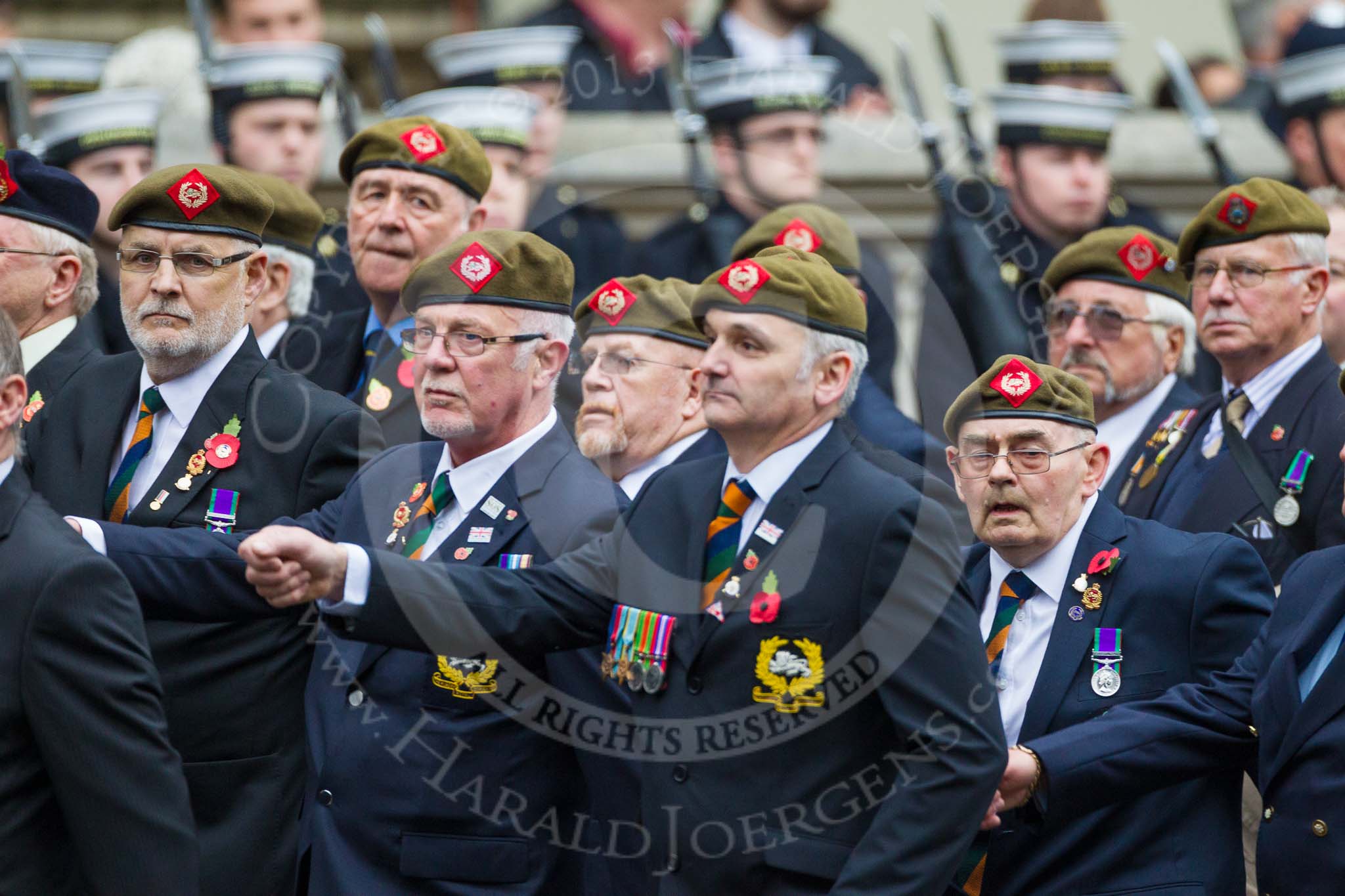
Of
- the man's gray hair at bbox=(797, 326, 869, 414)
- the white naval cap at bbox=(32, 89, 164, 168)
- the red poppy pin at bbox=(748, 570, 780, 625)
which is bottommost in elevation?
the red poppy pin at bbox=(748, 570, 780, 625)

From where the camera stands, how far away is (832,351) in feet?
16.2

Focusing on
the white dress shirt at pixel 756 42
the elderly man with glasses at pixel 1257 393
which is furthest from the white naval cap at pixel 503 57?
the elderly man with glasses at pixel 1257 393

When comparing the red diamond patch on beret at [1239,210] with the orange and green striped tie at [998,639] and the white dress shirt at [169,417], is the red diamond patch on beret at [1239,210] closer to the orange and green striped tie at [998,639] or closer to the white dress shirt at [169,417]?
the orange and green striped tie at [998,639]

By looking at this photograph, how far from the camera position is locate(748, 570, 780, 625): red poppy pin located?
4711 millimetres

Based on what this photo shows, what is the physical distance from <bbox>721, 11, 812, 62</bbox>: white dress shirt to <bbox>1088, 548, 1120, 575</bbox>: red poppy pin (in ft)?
15.4

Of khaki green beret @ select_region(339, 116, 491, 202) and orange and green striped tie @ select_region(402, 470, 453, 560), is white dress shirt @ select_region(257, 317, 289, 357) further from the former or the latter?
orange and green striped tie @ select_region(402, 470, 453, 560)

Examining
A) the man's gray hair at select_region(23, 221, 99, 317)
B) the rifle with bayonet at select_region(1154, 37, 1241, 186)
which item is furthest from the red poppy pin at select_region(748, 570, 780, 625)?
the rifle with bayonet at select_region(1154, 37, 1241, 186)

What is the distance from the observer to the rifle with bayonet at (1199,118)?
9.46 metres

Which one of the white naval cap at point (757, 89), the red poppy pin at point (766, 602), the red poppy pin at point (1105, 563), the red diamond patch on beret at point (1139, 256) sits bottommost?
the red poppy pin at point (1105, 563)

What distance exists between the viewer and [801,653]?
4.68 meters

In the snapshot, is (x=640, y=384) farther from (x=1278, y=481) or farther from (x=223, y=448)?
(x=1278, y=481)

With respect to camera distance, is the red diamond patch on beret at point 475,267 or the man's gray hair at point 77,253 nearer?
the red diamond patch on beret at point 475,267

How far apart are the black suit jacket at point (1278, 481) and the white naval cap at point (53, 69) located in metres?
4.82

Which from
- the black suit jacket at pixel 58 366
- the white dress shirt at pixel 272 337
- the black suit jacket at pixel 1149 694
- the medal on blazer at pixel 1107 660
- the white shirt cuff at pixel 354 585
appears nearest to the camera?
the white shirt cuff at pixel 354 585
